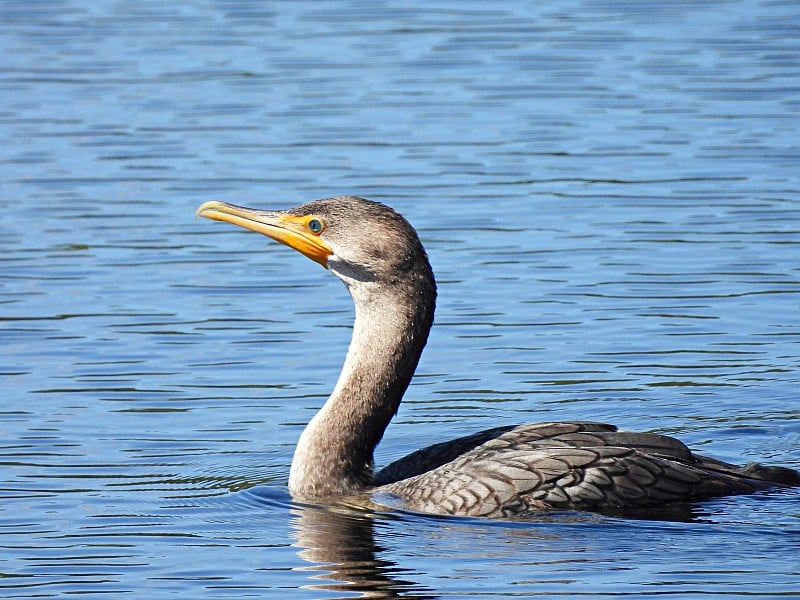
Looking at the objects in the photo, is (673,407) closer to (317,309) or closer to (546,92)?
(317,309)

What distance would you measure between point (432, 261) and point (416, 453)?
17.4ft

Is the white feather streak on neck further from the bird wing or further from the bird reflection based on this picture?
the bird wing

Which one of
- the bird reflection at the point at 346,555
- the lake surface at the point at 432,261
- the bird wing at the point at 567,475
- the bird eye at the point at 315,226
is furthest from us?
the bird eye at the point at 315,226

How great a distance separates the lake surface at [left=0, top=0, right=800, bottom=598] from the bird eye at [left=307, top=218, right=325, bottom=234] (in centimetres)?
144

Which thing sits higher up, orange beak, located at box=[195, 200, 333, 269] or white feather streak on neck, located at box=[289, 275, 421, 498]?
orange beak, located at box=[195, 200, 333, 269]

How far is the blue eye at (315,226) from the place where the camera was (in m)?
10.2

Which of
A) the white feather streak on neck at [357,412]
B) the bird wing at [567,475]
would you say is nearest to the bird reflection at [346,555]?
the white feather streak on neck at [357,412]

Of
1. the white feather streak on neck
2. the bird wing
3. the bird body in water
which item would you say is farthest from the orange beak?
the bird wing

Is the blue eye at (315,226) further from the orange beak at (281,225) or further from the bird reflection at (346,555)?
the bird reflection at (346,555)

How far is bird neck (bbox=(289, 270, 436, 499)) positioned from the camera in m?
10.2

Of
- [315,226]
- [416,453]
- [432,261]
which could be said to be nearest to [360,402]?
[416,453]

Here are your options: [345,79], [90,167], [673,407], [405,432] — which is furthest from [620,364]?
[345,79]

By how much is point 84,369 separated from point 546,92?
30.0 feet

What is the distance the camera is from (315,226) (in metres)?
10.2
